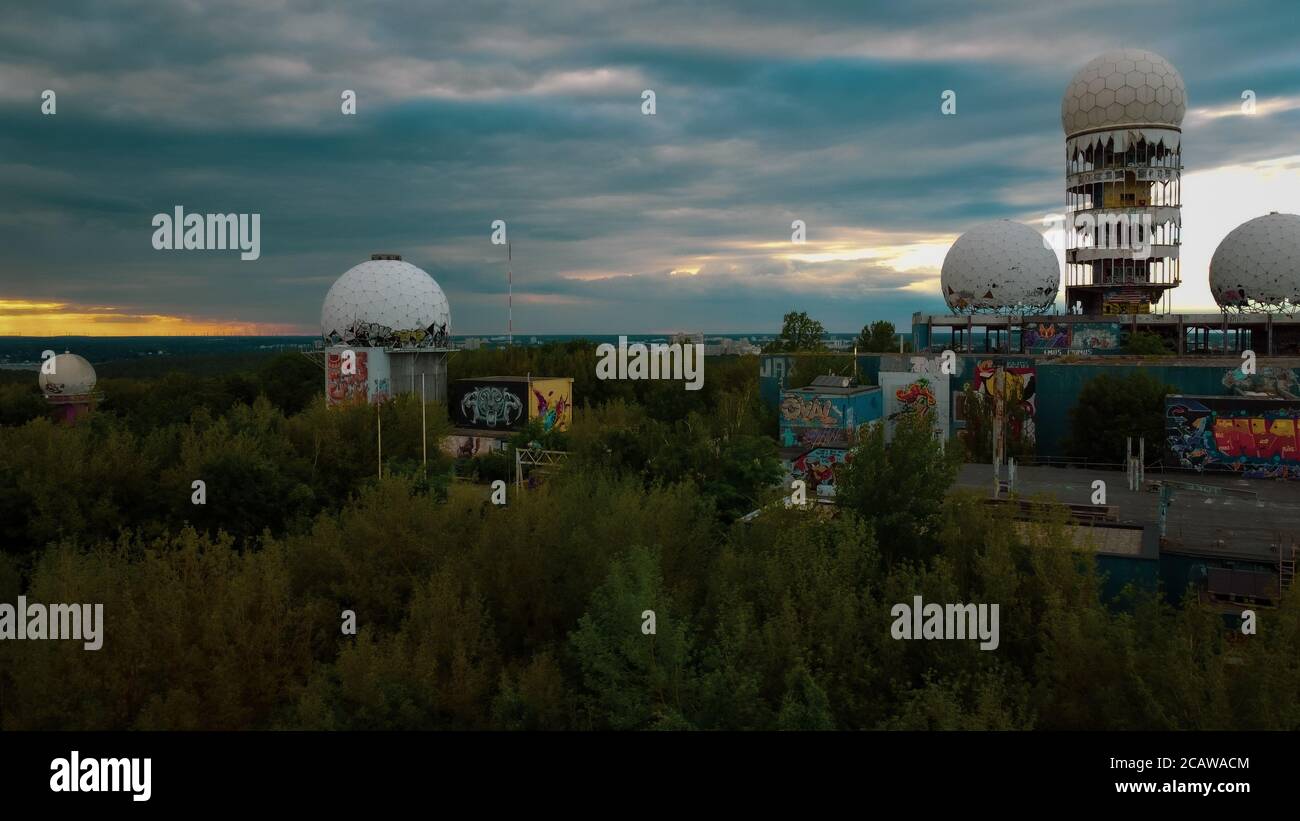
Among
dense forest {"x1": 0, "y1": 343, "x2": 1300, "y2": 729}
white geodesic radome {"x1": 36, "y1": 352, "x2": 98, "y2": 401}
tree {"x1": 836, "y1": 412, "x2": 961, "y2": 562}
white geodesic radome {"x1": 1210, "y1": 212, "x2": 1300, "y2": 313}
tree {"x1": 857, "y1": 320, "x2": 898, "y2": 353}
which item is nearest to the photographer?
dense forest {"x1": 0, "y1": 343, "x2": 1300, "y2": 729}

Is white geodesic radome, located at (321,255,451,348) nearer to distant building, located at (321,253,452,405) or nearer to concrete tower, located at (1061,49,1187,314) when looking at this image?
distant building, located at (321,253,452,405)

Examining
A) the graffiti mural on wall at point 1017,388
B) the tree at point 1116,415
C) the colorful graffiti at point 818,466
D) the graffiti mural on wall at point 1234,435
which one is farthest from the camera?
the graffiti mural on wall at point 1017,388

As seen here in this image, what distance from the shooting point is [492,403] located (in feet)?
144

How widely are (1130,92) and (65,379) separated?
6138 centimetres

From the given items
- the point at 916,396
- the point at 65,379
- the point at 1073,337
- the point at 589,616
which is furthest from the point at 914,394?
the point at 65,379

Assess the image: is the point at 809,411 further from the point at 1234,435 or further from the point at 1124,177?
the point at 1124,177

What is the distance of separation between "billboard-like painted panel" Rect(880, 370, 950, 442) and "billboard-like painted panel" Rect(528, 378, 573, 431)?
598 inches

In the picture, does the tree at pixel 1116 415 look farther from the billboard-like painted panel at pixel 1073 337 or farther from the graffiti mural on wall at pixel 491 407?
the graffiti mural on wall at pixel 491 407

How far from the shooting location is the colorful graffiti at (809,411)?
3253 centimetres

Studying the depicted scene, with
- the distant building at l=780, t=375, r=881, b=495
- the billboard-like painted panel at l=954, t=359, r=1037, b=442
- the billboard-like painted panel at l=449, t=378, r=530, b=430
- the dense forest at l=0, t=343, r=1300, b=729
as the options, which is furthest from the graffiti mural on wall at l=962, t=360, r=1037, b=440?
the billboard-like painted panel at l=449, t=378, r=530, b=430

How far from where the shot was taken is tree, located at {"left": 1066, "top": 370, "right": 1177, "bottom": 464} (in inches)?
1225

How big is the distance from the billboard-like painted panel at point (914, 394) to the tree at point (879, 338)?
27314mm

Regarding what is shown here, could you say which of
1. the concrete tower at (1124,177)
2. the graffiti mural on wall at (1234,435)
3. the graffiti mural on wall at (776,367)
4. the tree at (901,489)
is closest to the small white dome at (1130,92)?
the concrete tower at (1124,177)

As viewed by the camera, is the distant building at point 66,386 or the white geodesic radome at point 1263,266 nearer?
the white geodesic radome at point 1263,266
